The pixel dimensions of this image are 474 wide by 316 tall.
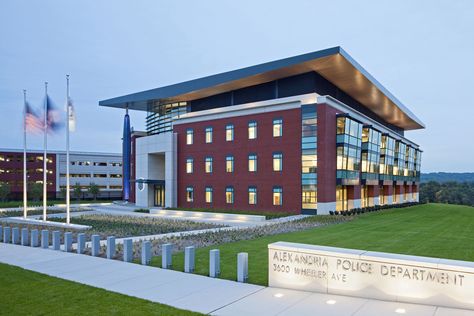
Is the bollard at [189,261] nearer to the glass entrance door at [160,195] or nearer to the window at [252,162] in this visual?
the window at [252,162]

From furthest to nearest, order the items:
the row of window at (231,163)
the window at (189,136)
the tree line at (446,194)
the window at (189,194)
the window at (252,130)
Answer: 1. the tree line at (446,194)
2. the window at (189,136)
3. the window at (189,194)
4. the window at (252,130)
5. the row of window at (231,163)

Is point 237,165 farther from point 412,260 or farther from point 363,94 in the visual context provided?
point 412,260

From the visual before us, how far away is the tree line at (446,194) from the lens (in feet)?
361

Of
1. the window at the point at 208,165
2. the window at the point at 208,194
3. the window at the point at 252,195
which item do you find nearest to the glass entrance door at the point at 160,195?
the window at the point at 208,194

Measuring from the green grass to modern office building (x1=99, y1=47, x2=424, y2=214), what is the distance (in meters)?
31.5

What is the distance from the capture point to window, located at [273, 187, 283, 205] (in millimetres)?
42375

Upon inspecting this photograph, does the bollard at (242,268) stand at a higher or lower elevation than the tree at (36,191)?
higher

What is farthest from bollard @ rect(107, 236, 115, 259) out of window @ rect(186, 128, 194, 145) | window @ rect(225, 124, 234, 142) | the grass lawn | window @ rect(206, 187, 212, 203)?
window @ rect(186, 128, 194, 145)

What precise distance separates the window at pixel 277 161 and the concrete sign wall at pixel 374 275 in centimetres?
3144

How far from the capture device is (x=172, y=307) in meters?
9.35

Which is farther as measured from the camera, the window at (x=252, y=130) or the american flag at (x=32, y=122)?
the window at (x=252, y=130)

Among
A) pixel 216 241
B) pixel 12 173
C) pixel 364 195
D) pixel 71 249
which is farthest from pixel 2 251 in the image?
pixel 12 173

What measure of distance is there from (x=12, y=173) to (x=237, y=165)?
65.8 m

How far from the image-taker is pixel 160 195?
2258 inches
